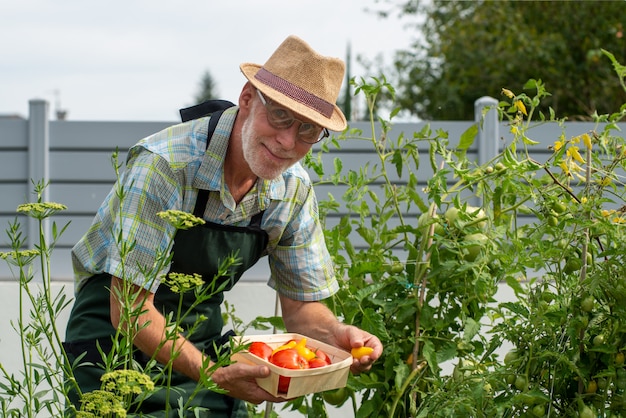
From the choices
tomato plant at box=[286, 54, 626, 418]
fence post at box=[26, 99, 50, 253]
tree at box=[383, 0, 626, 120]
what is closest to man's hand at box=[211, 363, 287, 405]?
tomato plant at box=[286, 54, 626, 418]

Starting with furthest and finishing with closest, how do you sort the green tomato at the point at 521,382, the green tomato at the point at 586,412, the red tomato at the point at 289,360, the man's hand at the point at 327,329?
the man's hand at the point at 327,329 → the red tomato at the point at 289,360 → the green tomato at the point at 521,382 → the green tomato at the point at 586,412

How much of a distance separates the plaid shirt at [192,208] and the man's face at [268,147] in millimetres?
101

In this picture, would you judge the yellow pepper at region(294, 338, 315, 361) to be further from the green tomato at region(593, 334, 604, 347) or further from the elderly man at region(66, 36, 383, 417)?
the green tomato at region(593, 334, 604, 347)

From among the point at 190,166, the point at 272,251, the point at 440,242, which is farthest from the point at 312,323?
the point at 190,166

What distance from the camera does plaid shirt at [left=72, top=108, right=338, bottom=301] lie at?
207cm

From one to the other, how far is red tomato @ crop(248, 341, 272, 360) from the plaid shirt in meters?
0.29

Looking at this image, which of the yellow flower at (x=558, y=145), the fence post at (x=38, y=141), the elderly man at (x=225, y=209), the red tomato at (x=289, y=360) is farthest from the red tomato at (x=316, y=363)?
the fence post at (x=38, y=141)

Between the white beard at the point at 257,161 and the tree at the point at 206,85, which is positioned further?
the tree at the point at 206,85

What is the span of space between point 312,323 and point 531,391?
0.76m

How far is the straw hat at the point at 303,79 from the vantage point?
2.15 metres

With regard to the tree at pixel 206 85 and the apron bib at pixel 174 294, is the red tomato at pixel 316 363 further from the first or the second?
the tree at pixel 206 85

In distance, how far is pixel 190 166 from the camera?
2.15m

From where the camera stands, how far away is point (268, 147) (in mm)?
2113

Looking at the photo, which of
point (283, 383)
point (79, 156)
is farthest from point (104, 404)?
point (79, 156)
